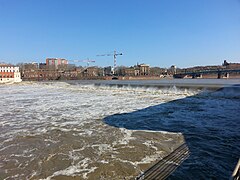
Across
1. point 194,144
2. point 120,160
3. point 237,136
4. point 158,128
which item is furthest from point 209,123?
point 120,160

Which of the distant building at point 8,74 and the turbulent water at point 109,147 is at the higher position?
the distant building at point 8,74

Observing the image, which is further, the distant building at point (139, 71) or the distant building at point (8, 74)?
the distant building at point (139, 71)

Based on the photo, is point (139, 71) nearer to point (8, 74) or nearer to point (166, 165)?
point (8, 74)

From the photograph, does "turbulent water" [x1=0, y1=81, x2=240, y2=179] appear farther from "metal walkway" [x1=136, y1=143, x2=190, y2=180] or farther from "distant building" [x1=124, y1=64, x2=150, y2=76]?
"distant building" [x1=124, y1=64, x2=150, y2=76]

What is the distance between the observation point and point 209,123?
10.1m

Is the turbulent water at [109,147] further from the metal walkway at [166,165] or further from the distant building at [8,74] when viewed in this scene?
the distant building at [8,74]

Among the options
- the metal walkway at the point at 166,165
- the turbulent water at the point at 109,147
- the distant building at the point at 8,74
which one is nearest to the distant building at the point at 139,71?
the distant building at the point at 8,74

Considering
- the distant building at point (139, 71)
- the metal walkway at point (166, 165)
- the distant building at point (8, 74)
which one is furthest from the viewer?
the distant building at point (139, 71)

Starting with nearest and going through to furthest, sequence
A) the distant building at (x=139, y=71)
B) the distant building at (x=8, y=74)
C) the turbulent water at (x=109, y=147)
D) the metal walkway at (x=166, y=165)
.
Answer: the metal walkway at (x=166, y=165) → the turbulent water at (x=109, y=147) → the distant building at (x=8, y=74) → the distant building at (x=139, y=71)

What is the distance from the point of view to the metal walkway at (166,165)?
4.57 meters

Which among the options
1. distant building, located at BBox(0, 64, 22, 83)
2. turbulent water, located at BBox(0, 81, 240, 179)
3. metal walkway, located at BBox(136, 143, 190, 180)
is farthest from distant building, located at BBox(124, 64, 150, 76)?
metal walkway, located at BBox(136, 143, 190, 180)

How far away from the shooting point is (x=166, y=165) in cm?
510

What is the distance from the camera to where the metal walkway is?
4.57 m

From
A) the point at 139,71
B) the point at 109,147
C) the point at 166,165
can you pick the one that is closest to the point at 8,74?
the point at 109,147
